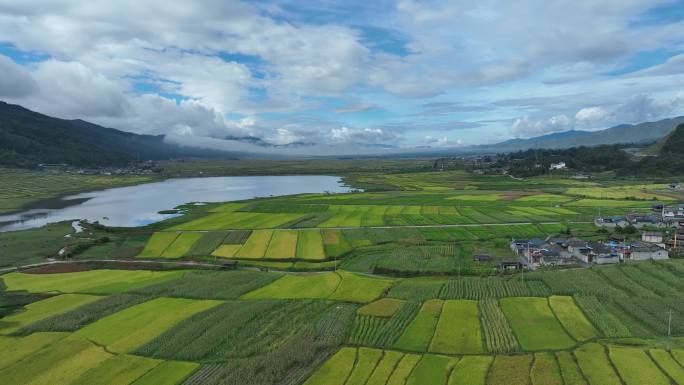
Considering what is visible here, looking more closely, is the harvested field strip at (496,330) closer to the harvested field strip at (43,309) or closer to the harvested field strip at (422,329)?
the harvested field strip at (422,329)

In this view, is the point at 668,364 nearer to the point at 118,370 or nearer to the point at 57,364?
the point at 118,370

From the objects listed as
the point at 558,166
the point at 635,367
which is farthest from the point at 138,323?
the point at 558,166

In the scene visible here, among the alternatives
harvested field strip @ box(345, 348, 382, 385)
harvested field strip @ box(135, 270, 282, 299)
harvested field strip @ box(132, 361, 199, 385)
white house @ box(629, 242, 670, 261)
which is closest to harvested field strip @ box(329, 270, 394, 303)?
harvested field strip @ box(135, 270, 282, 299)

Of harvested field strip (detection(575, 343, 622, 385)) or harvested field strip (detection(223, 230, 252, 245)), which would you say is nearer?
harvested field strip (detection(575, 343, 622, 385))

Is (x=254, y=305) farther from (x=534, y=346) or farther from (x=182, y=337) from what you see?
(x=534, y=346)

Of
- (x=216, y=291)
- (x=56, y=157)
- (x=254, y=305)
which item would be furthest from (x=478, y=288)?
(x=56, y=157)

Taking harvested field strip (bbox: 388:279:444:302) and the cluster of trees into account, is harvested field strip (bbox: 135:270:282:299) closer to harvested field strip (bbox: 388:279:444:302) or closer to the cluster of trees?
harvested field strip (bbox: 388:279:444:302)
